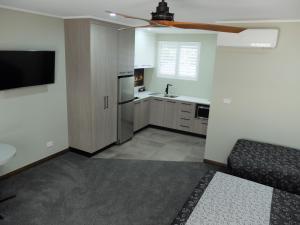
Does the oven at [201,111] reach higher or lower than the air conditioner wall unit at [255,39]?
lower

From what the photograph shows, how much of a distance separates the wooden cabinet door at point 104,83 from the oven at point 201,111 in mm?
2070

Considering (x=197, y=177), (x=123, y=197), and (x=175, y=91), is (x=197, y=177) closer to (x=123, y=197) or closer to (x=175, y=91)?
(x=123, y=197)

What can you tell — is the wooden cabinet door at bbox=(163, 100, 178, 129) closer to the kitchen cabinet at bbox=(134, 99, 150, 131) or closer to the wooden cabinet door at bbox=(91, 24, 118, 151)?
the kitchen cabinet at bbox=(134, 99, 150, 131)

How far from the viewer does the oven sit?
221 inches

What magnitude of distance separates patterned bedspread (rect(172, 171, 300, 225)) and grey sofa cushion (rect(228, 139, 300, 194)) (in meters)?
0.42

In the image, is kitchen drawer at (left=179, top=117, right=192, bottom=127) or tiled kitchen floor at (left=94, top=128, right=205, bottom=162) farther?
kitchen drawer at (left=179, top=117, right=192, bottom=127)

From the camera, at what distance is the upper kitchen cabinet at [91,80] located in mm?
4051

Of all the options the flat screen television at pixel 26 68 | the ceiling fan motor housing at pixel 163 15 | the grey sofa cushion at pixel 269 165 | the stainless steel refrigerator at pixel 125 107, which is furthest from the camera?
the stainless steel refrigerator at pixel 125 107

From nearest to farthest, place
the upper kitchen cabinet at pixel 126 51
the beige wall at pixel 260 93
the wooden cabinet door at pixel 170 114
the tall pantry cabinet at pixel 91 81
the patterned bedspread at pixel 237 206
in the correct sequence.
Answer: the patterned bedspread at pixel 237 206 → the beige wall at pixel 260 93 → the tall pantry cabinet at pixel 91 81 → the upper kitchen cabinet at pixel 126 51 → the wooden cabinet door at pixel 170 114

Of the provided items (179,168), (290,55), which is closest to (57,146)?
(179,168)

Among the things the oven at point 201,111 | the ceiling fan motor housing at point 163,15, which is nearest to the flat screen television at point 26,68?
the ceiling fan motor housing at point 163,15

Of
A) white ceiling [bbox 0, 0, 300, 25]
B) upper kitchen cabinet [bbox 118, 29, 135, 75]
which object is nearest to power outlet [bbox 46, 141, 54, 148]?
upper kitchen cabinet [bbox 118, 29, 135, 75]

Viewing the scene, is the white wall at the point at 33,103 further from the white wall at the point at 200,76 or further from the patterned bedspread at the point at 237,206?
the white wall at the point at 200,76

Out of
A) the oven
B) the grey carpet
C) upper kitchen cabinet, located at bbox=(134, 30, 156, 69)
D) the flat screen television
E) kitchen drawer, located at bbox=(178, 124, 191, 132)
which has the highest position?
upper kitchen cabinet, located at bbox=(134, 30, 156, 69)
